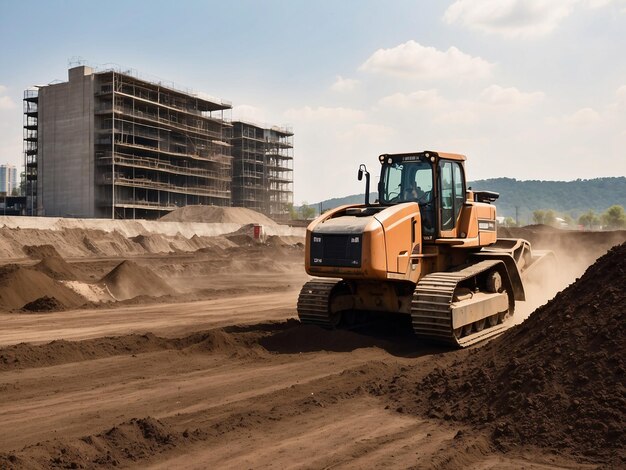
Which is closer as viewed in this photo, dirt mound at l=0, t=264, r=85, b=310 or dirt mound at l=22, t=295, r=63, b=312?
dirt mound at l=22, t=295, r=63, b=312

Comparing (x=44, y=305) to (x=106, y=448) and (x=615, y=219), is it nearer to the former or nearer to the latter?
(x=106, y=448)

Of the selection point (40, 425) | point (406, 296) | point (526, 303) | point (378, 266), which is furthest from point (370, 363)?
point (526, 303)

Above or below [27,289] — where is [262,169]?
above

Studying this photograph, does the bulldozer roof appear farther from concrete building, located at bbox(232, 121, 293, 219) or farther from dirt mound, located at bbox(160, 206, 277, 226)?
concrete building, located at bbox(232, 121, 293, 219)

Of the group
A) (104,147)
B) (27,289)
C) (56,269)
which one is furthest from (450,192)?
(104,147)

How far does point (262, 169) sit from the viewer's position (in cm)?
11631

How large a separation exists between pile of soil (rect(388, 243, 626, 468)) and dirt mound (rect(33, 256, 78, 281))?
678 inches

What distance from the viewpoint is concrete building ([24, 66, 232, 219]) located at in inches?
3073

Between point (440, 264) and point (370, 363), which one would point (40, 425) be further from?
point (440, 264)

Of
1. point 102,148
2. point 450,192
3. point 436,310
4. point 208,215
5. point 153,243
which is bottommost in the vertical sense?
point 436,310

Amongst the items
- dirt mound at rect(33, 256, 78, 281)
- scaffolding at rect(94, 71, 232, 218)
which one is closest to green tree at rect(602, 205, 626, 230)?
scaffolding at rect(94, 71, 232, 218)

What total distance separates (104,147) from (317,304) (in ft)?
234

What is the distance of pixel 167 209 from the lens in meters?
85.1

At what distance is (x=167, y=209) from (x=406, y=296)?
75.7 m
